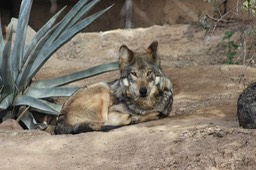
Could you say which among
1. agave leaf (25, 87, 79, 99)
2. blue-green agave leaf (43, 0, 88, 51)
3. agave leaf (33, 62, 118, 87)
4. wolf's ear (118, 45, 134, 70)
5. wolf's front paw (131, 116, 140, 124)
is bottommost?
wolf's front paw (131, 116, 140, 124)

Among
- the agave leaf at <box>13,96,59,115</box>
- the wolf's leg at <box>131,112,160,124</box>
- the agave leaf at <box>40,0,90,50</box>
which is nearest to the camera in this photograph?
the wolf's leg at <box>131,112,160,124</box>

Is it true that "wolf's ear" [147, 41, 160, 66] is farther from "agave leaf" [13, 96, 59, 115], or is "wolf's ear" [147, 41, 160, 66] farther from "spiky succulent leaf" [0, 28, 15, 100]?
"spiky succulent leaf" [0, 28, 15, 100]

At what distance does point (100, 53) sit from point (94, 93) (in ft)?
16.0

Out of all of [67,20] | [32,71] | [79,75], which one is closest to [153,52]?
[79,75]

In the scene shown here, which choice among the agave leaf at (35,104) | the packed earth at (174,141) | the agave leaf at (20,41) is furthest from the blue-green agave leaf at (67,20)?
the packed earth at (174,141)

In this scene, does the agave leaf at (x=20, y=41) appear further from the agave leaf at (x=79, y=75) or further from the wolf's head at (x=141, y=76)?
the wolf's head at (x=141, y=76)

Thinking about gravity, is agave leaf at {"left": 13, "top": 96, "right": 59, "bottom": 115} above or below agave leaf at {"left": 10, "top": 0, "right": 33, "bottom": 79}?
below

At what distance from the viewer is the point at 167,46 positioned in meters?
10.9

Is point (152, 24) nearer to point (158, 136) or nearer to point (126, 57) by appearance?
point (126, 57)

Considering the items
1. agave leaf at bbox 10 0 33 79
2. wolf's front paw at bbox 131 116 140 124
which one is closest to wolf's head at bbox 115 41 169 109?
wolf's front paw at bbox 131 116 140 124

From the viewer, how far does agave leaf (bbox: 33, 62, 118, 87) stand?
7.07 metres

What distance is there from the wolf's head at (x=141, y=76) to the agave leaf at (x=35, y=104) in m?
1.23

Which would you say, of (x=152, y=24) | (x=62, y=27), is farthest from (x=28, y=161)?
(x=152, y=24)

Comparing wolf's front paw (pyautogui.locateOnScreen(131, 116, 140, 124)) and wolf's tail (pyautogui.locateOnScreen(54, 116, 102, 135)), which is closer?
wolf's tail (pyautogui.locateOnScreen(54, 116, 102, 135))
